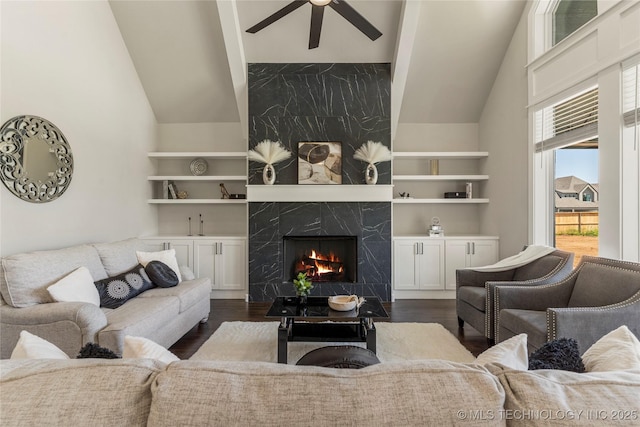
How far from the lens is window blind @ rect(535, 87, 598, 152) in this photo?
3.36m

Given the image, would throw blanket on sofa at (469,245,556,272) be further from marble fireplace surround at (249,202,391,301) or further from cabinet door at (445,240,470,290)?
marble fireplace surround at (249,202,391,301)

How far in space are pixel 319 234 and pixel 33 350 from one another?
160 inches

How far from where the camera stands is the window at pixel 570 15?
3.45 meters

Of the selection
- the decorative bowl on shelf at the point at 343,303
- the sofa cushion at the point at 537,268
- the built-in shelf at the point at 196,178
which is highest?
the built-in shelf at the point at 196,178

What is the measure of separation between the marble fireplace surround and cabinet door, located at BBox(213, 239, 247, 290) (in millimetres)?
202

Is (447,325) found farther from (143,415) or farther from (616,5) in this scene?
(143,415)

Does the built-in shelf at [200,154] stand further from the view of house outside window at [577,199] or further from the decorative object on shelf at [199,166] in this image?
the view of house outside window at [577,199]


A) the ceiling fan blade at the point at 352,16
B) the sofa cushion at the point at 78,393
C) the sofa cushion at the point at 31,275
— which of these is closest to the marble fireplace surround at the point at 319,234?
the ceiling fan blade at the point at 352,16

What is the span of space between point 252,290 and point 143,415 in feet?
14.0

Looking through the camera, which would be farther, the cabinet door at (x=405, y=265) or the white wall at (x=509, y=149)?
the cabinet door at (x=405, y=265)

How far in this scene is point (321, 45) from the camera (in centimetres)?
478

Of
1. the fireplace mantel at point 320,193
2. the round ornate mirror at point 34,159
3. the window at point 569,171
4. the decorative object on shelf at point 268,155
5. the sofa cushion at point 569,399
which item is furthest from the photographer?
the fireplace mantel at point 320,193


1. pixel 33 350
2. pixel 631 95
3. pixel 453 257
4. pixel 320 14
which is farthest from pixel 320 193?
pixel 33 350

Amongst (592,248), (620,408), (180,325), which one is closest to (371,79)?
(592,248)
